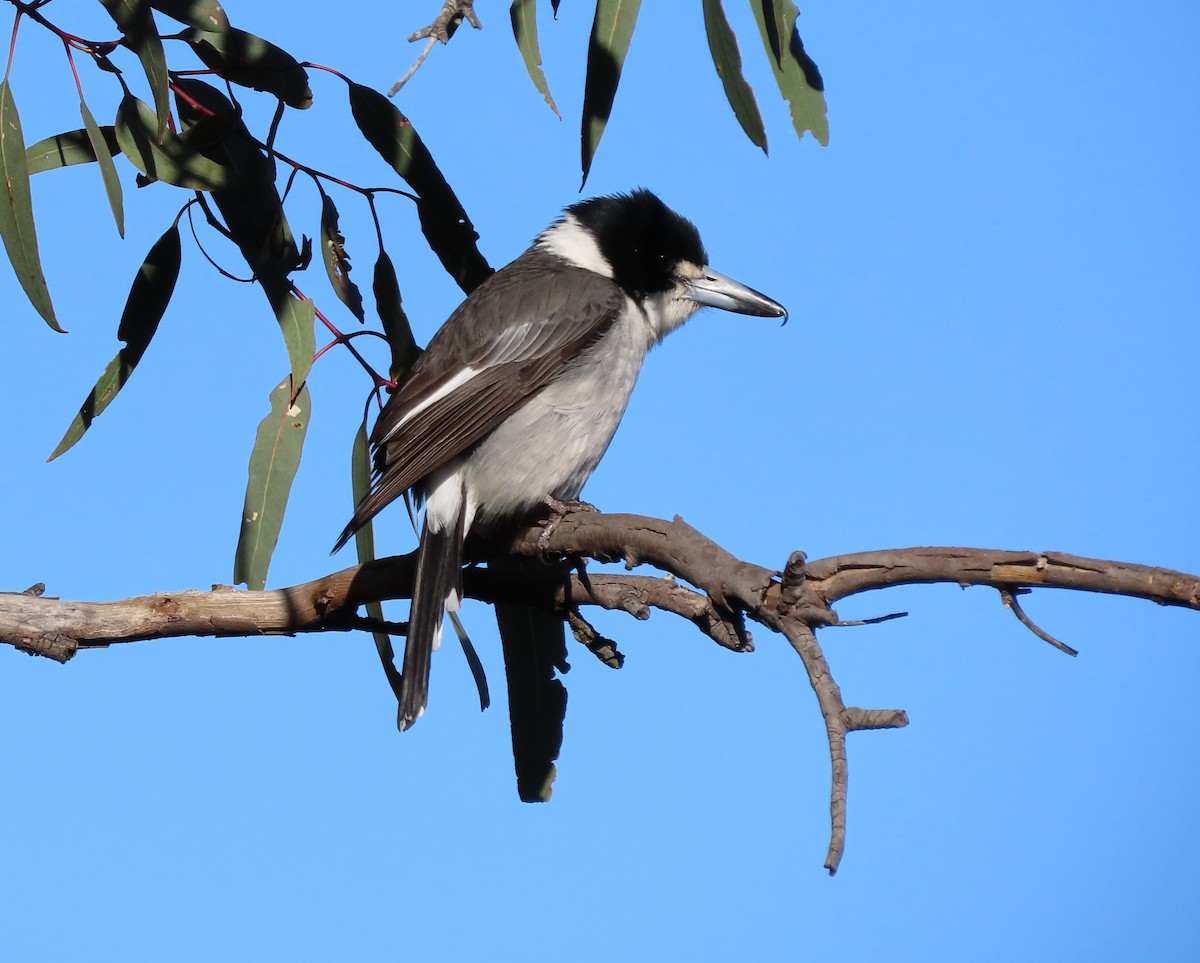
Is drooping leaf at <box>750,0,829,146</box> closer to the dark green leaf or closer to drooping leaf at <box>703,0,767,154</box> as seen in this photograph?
drooping leaf at <box>703,0,767,154</box>

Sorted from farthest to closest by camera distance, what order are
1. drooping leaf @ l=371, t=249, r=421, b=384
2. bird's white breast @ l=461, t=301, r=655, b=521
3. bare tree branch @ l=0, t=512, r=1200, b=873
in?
drooping leaf @ l=371, t=249, r=421, b=384, bird's white breast @ l=461, t=301, r=655, b=521, bare tree branch @ l=0, t=512, r=1200, b=873

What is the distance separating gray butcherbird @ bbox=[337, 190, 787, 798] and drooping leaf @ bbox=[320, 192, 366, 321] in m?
0.18

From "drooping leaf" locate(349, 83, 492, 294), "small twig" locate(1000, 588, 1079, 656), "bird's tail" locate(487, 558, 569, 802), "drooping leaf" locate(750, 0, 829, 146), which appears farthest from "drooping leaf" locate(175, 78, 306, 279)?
"small twig" locate(1000, 588, 1079, 656)

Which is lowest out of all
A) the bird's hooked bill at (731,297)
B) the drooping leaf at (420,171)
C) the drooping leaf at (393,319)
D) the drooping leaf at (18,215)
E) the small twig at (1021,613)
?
the small twig at (1021,613)

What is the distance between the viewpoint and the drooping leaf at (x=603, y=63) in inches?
81.3

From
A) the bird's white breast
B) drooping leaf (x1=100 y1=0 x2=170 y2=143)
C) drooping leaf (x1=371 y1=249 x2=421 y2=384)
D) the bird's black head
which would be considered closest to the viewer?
drooping leaf (x1=100 y1=0 x2=170 y2=143)

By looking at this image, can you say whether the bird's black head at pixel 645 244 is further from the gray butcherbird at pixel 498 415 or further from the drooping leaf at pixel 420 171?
the drooping leaf at pixel 420 171

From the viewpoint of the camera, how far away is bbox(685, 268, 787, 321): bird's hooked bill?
295 centimetres

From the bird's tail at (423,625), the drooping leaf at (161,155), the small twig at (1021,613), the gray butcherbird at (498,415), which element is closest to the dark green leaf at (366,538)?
the gray butcherbird at (498,415)

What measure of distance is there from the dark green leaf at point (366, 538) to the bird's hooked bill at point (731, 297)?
860 mm

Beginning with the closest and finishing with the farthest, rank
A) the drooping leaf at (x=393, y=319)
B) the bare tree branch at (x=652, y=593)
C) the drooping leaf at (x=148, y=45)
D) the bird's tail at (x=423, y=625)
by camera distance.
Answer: the bare tree branch at (x=652, y=593) → the drooping leaf at (x=148, y=45) → the bird's tail at (x=423, y=625) → the drooping leaf at (x=393, y=319)

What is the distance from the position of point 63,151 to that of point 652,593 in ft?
4.18

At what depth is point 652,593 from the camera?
1.91 metres

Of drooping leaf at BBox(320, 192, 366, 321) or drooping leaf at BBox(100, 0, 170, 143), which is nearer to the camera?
drooping leaf at BBox(100, 0, 170, 143)
